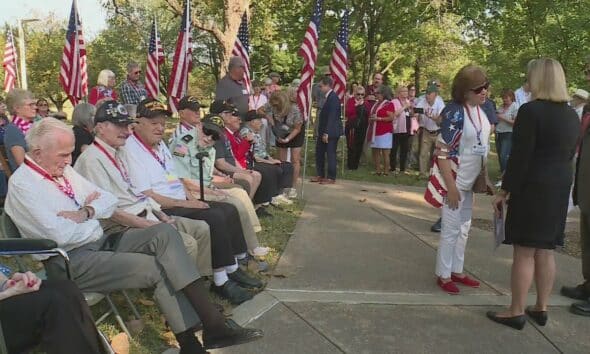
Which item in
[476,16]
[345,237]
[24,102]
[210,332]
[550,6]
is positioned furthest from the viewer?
[476,16]

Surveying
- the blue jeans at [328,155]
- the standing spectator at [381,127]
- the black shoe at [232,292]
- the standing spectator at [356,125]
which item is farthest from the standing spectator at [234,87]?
the standing spectator at [356,125]

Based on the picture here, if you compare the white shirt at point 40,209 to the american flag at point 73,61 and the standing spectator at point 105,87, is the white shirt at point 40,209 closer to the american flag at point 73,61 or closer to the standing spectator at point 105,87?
the standing spectator at point 105,87

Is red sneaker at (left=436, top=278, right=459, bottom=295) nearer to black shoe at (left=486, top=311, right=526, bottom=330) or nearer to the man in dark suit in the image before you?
black shoe at (left=486, top=311, right=526, bottom=330)

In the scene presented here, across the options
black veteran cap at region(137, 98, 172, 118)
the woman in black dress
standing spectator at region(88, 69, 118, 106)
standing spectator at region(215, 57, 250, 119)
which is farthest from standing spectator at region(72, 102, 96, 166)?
the woman in black dress

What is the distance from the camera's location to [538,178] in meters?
3.89

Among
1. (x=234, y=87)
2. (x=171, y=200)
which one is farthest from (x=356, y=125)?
(x=171, y=200)

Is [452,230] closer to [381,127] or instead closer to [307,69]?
[307,69]

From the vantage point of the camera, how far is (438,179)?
15.5 ft

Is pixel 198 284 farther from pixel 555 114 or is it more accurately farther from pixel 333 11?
pixel 333 11

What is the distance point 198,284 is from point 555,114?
9.02 ft

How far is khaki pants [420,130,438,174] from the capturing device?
11.8 metres

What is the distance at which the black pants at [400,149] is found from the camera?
12.4m

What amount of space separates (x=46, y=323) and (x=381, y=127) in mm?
9701

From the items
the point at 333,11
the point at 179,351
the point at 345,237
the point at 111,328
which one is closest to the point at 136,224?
the point at 111,328
